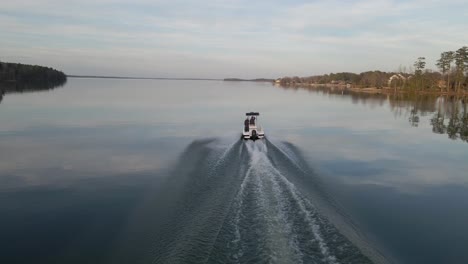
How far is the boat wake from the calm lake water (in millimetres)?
44

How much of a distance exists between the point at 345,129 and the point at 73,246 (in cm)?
2651

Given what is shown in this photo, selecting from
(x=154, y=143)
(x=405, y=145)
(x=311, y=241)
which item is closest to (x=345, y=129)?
(x=405, y=145)

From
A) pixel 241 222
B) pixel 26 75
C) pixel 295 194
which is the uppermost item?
Result: pixel 26 75

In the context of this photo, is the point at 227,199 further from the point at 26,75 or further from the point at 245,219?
the point at 26,75

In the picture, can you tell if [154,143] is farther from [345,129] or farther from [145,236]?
[345,129]

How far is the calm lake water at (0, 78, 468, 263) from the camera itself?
944 centimetres

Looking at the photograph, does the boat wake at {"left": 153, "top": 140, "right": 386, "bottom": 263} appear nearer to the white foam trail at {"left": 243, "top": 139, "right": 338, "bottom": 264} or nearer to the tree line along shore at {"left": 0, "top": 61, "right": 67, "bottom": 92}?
the white foam trail at {"left": 243, "top": 139, "right": 338, "bottom": 264}

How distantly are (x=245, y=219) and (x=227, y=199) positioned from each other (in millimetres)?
1848

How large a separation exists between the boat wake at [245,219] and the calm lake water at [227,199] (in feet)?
0.14

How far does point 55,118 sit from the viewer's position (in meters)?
34.6

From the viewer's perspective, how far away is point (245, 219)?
35.2ft

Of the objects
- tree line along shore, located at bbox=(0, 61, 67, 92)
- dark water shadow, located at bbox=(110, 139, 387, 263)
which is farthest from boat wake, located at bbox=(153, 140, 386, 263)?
tree line along shore, located at bbox=(0, 61, 67, 92)

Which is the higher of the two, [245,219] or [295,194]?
[295,194]

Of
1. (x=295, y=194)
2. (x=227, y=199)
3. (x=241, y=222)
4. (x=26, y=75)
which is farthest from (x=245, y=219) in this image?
(x=26, y=75)
